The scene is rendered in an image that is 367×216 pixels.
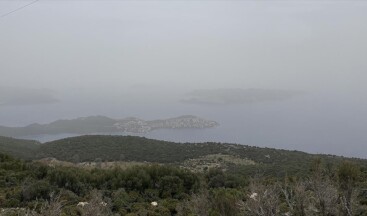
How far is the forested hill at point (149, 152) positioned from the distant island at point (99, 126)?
213 feet

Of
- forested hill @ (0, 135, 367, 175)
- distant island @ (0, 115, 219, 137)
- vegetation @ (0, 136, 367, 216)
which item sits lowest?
distant island @ (0, 115, 219, 137)

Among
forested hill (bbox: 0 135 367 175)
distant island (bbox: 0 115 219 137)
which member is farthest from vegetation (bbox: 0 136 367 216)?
distant island (bbox: 0 115 219 137)

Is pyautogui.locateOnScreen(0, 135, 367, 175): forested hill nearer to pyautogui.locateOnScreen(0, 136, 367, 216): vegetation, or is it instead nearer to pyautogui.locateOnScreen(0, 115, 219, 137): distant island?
pyautogui.locateOnScreen(0, 136, 367, 216): vegetation

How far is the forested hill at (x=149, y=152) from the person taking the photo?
38572 millimetres

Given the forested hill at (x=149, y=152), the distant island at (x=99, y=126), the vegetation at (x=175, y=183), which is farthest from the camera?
the distant island at (x=99, y=126)

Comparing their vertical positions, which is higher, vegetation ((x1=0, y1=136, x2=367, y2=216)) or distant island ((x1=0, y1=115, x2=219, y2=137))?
vegetation ((x1=0, y1=136, x2=367, y2=216))

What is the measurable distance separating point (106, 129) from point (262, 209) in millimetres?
113242

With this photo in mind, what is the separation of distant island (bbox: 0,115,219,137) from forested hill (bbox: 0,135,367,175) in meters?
64.8

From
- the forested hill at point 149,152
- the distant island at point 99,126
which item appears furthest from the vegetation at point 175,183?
the distant island at point 99,126

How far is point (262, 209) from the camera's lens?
35.1 ft

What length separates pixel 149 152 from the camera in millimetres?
42938

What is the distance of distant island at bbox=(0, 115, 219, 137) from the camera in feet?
391

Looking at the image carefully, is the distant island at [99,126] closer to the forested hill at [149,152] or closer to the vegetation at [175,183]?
the forested hill at [149,152]

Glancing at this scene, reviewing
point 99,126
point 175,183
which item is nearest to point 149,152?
point 175,183
